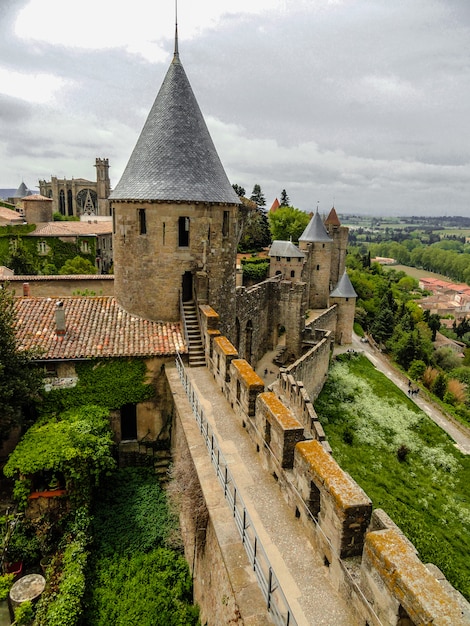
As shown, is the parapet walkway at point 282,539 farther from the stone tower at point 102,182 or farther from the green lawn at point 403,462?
the stone tower at point 102,182

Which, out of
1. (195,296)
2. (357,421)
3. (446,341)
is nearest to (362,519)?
(195,296)

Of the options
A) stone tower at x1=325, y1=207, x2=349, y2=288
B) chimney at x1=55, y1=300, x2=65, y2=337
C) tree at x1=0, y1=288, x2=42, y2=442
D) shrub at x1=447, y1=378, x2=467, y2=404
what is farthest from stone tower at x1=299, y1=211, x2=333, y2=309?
tree at x1=0, y1=288, x2=42, y2=442

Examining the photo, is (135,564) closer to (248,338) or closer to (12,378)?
(12,378)

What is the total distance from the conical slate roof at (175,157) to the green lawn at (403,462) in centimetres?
1458

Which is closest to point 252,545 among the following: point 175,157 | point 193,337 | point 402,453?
point 193,337

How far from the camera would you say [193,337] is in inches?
593

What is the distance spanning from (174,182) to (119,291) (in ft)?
14.7

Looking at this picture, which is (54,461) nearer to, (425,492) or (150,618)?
(150,618)

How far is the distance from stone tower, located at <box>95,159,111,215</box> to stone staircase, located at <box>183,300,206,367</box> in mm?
89935

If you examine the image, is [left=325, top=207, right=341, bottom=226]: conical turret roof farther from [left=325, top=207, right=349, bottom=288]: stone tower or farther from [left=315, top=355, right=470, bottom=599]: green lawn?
[left=315, top=355, right=470, bottom=599]: green lawn

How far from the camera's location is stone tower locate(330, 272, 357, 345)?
4056 cm

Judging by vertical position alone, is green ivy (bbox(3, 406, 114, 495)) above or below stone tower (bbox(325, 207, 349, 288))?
below

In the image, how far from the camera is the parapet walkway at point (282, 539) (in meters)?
5.59

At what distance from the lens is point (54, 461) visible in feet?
36.7
